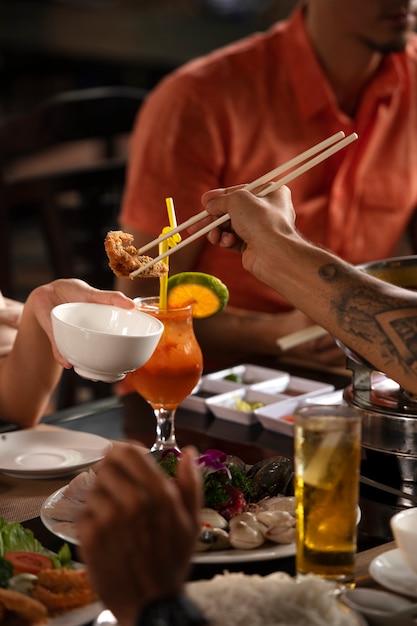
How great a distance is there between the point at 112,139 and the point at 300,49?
0.95 metres

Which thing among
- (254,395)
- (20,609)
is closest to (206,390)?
(254,395)

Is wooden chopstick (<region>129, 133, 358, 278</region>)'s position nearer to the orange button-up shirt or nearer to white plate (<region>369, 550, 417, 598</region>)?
white plate (<region>369, 550, 417, 598</region>)

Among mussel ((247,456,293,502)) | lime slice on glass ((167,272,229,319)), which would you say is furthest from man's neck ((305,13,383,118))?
mussel ((247,456,293,502))

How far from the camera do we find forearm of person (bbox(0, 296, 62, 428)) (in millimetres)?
1899

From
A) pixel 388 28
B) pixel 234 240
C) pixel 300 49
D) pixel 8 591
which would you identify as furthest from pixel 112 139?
pixel 8 591

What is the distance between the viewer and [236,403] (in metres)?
2.07

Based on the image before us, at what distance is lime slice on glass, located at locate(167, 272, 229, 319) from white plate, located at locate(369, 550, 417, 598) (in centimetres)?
63

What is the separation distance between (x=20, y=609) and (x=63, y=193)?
7.13ft

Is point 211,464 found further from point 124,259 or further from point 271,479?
point 124,259

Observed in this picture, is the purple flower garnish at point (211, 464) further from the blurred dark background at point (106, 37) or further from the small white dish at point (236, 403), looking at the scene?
the blurred dark background at point (106, 37)

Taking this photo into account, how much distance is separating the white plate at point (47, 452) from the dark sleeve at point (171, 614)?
73 cm

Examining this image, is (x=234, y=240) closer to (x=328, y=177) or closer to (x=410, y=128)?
(x=328, y=177)

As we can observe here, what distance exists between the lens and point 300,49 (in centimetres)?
309

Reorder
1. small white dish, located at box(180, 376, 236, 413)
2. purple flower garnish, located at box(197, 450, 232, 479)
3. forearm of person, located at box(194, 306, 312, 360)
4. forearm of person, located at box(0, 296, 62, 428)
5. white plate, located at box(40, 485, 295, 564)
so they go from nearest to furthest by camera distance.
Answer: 1. white plate, located at box(40, 485, 295, 564)
2. purple flower garnish, located at box(197, 450, 232, 479)
3. forearm of person, located at box(0, 296, 62, 428)
4. small white dish, located at box(180, 376, 236, 413)
5. forearm of person, located at box(194, 306, 312, 360)
